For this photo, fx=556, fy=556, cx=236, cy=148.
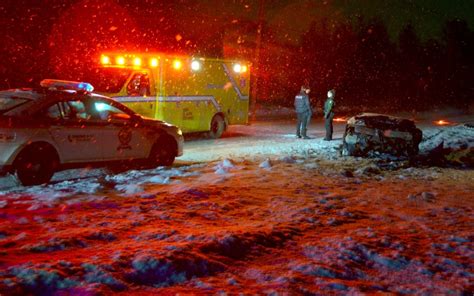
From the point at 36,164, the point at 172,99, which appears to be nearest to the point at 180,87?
the point at 172,99

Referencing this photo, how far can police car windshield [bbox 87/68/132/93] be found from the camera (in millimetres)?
12413

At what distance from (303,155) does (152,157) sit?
3.77m

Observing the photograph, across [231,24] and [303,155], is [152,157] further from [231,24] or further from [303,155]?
[231,24]

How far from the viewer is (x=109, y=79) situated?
41.6ft

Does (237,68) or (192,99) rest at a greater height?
(237,68)

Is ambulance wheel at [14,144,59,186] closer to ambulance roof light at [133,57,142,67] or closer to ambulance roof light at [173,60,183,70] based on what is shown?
ambulance roof light at [133,57,142,67]

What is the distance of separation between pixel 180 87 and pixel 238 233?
897 centimetres

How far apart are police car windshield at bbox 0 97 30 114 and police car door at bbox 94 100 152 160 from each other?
1.18m

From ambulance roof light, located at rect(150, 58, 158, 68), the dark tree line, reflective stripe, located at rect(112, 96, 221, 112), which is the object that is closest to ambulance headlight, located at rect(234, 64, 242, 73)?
reflective stripe, located at rect(112, 96, 221, 112)

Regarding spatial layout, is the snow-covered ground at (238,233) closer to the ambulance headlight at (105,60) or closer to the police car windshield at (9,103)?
the police car windshield at (9,103)

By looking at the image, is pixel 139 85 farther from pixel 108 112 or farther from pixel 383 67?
pixel 383 67

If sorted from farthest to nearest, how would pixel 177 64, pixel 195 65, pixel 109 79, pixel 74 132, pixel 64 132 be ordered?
pixel 195 65 → pixel 177 64 → pixel 109 79 → pixel 74 132 → pixel 64 132

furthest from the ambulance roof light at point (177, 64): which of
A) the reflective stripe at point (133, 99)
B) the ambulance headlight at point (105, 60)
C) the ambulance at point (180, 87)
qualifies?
the ambulance headlight at point (105, 60)

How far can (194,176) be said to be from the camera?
905cm
